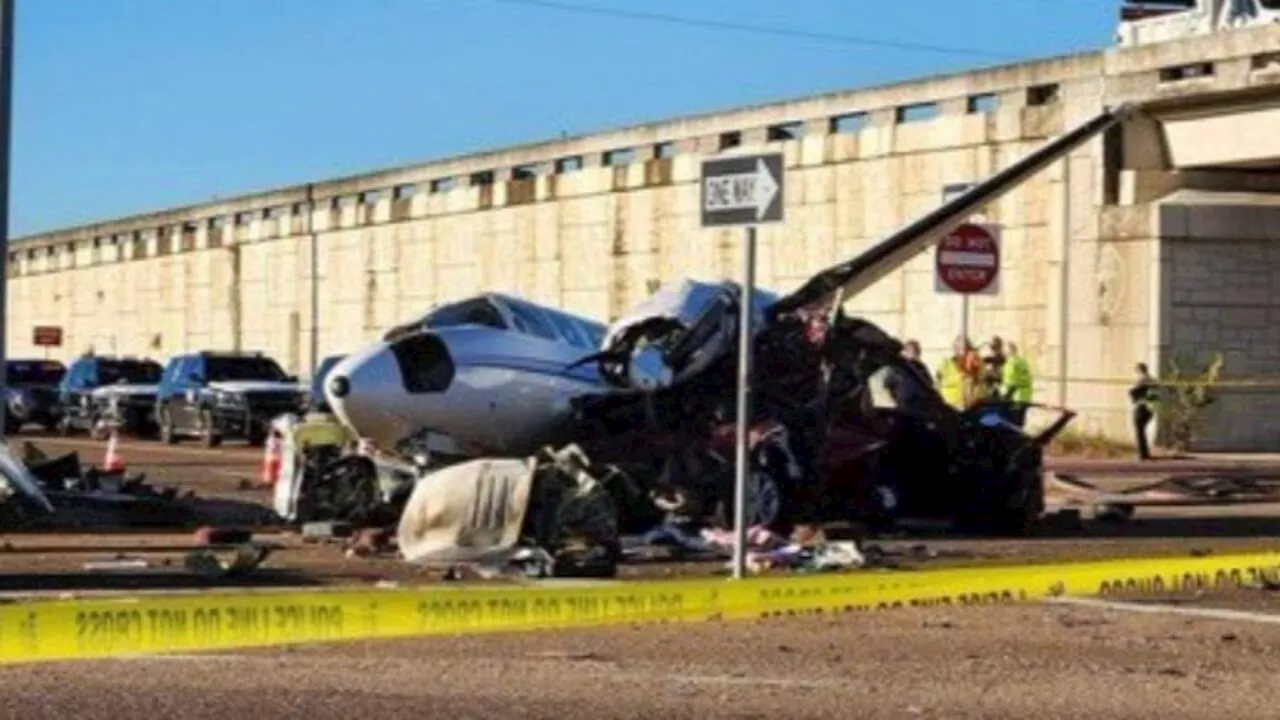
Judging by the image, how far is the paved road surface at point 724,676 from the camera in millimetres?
9773

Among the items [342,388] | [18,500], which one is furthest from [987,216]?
[18,500]

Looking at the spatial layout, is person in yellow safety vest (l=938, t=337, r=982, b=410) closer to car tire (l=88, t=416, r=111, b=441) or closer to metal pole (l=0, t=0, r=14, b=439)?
metal pole (l=0, t=0, r=14, b=439)

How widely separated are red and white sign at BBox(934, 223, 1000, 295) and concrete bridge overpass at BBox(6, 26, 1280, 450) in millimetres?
8426

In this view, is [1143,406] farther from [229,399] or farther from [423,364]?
[423,364]

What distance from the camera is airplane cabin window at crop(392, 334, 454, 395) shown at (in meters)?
18.6

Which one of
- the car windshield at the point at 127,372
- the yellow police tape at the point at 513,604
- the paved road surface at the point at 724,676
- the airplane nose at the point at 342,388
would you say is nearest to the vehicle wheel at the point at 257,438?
the car windshield at the point at 127,372

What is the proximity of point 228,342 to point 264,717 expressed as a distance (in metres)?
56.0

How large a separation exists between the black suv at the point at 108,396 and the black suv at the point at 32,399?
80 centimetres

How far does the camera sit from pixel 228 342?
212 feet

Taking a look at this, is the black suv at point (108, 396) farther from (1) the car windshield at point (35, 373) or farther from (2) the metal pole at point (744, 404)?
(2) the metal pole at point (744, 404)

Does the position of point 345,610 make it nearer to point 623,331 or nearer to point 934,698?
point 934,698

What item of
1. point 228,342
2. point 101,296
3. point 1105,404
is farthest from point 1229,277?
point 101,296

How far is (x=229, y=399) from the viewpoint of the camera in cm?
3966

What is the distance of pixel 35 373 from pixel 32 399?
1.34 meters
